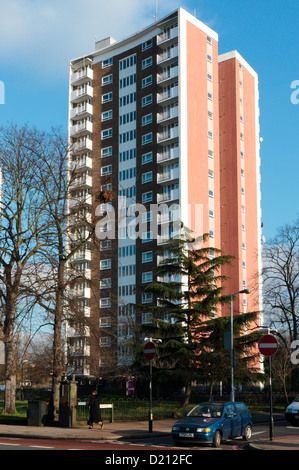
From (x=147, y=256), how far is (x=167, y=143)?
50.1 ft

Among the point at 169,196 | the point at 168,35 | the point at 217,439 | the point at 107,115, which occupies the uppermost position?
the point at 168,35

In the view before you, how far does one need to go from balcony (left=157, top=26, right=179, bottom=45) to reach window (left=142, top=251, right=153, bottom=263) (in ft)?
94.3

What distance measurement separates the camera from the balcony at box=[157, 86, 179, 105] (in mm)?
76938

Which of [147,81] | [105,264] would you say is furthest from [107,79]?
[105,264]

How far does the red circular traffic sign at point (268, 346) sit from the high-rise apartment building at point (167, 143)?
165 ft

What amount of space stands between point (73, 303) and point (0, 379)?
204 feet

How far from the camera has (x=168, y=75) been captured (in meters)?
78.8

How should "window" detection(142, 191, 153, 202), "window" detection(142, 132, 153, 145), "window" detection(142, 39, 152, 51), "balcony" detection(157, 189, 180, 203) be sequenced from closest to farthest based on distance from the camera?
"balcony" detection(157, 189, 180, 203) < "window" detection(142, 191, 153, 202) < "window" detection(142, 132, 153, 145) < "window" detection(142, 39, 152, 51)

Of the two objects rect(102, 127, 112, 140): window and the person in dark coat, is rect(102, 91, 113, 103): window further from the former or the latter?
the person in dark coat

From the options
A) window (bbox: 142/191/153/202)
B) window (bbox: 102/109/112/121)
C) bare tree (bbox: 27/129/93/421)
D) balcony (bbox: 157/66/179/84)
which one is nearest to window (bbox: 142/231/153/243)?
window (bbox: 142/191/153/202)

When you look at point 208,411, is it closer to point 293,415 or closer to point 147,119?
point 293,415

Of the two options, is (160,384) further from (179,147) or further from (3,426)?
(179,147)

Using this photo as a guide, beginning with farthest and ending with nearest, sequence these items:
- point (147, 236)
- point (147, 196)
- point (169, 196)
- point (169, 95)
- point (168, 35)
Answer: point (168, 35) < point (147, 196) < point (169, 95) < point (147, 236) < point (169, 196)
